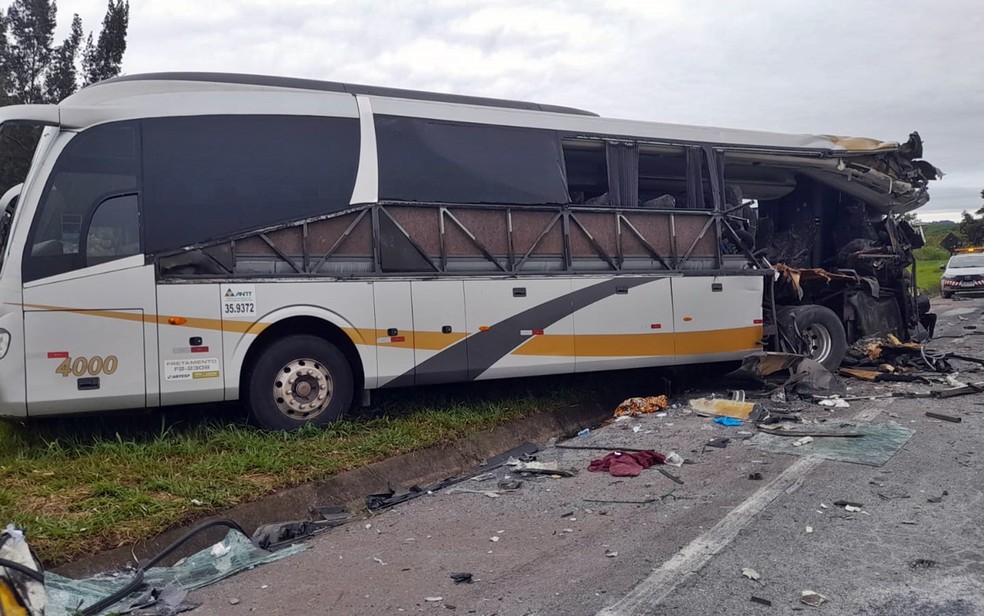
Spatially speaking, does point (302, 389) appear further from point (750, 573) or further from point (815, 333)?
point (815, 333)

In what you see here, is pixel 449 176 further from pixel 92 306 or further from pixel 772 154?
pixel 772 154

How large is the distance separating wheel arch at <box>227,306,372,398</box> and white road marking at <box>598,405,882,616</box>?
12.4 ft

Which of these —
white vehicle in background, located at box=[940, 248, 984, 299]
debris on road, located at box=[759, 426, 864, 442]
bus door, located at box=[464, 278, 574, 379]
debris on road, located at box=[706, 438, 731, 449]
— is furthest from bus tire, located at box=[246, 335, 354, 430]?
white vehicle in background, located at box=[940, 248, 984, 299]

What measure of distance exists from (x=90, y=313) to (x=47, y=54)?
2321cm

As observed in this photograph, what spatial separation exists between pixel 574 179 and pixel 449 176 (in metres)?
1.96

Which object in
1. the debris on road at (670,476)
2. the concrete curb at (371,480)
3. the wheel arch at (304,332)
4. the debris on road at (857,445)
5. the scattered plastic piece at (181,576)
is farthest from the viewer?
the wheel arch at (304,332)

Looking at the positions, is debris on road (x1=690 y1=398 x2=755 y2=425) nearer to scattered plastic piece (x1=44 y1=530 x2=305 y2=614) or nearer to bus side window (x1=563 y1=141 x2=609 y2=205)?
bus side window (x1=563 y1=141 x2=609 y2=205)

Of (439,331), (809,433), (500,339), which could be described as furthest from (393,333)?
(809,433)

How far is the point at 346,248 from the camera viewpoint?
7.60 m

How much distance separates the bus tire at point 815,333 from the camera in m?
10.8

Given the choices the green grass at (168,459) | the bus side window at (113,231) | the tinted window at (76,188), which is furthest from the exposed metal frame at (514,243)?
the green grass at (168,459)

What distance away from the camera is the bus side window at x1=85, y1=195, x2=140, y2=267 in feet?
21.3

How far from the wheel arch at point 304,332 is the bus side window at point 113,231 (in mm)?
1244

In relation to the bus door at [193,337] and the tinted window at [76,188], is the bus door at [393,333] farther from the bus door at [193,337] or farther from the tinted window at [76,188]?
the tinted window at [76,188]
